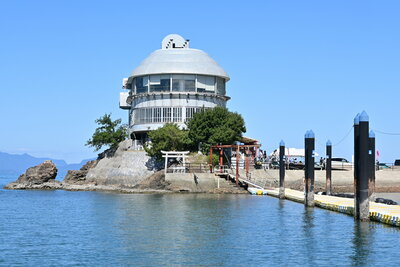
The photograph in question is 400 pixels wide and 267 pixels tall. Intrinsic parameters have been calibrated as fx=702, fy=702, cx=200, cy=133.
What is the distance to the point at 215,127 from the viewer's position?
88.6 metres

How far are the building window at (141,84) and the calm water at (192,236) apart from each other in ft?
132

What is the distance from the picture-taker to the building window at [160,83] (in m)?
97.4

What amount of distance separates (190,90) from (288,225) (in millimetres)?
54866

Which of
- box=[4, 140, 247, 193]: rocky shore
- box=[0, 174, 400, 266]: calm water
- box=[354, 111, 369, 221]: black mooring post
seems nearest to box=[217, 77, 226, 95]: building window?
box=[4, 140, 247, 193]: rocky shore

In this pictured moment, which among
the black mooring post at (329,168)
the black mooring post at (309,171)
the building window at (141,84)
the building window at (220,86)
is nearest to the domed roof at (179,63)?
the building window at (220,86)

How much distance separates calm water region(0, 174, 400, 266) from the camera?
32.0m

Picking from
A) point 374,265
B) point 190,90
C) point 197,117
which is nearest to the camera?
point 374,265

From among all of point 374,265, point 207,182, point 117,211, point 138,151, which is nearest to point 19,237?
point 117,211

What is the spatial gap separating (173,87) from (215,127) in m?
11.7

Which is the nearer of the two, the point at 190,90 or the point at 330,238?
the point at 330,238

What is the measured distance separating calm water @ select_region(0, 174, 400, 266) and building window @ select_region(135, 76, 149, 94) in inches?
1589

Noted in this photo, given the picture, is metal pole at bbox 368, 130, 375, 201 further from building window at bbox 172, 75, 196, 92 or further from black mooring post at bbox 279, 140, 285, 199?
building window at bbox 172, 75, 196, 92

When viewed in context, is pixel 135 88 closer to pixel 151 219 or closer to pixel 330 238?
pixel 151 219

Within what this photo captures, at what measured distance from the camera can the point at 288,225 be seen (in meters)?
44.6
